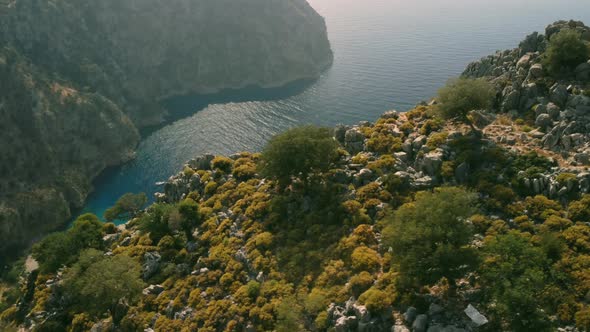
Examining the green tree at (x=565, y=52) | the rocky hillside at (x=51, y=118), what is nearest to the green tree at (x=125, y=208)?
the rocky hillside at (x=51, y=118)

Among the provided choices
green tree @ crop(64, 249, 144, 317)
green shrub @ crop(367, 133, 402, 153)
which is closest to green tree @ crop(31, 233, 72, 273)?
green tree @ crop(64, 249, 144, 317)

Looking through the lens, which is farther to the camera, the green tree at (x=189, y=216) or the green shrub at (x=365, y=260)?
the green tree at (x=189, y=216)

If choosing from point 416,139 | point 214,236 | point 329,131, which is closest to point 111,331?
point 214,236

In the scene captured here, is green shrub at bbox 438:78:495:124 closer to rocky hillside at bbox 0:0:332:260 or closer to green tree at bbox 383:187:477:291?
green tree at bbox 383:187:477:291

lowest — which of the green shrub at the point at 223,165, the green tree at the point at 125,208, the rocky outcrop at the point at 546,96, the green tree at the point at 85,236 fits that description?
the green tree at the point at 125,208

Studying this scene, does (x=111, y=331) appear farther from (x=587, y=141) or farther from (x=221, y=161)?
(x=587, y=141)

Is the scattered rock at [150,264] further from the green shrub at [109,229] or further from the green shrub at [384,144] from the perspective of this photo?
the green shrub at [384,144]
